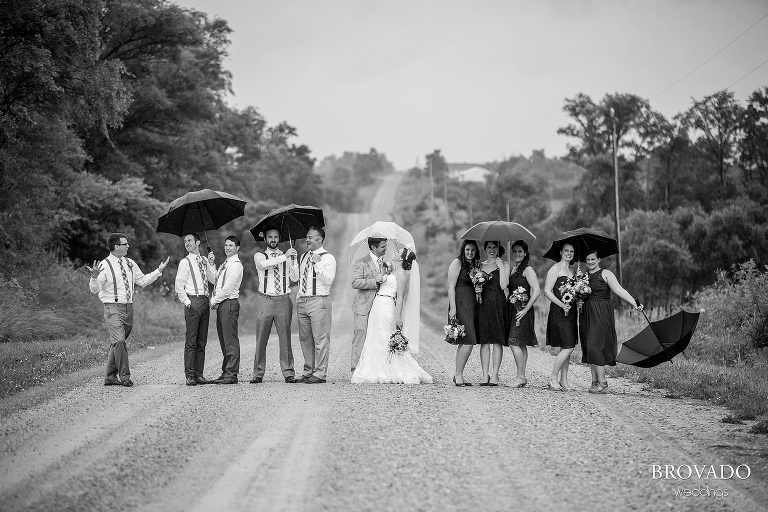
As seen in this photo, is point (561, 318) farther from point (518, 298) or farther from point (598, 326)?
point (518, 298)

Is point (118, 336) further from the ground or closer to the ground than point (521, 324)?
closer to the ground

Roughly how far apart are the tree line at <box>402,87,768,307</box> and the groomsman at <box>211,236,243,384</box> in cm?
3461

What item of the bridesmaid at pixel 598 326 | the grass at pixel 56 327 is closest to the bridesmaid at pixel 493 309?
the bridesmaid at pixel 598 326

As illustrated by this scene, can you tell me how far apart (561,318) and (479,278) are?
1375 millimetres

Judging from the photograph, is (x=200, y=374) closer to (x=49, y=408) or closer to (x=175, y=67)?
(x=49, y=408)

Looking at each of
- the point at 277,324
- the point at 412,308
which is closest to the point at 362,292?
the point at 412,308

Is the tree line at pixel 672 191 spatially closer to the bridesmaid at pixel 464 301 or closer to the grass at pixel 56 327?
the grass at pixel 56 327

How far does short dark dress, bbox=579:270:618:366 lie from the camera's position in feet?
42.1

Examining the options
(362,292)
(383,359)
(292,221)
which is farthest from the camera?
(362,292)

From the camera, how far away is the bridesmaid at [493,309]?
13.2m

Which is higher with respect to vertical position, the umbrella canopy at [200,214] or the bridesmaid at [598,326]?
the umbrella canopy at [200,214]

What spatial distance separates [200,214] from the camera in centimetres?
1379

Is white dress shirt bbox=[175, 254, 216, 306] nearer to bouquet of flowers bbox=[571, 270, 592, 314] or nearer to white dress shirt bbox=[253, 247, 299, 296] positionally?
white dress shirt bbox=[253, 247, 299, 296]

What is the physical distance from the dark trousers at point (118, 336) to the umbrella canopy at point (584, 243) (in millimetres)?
6397
